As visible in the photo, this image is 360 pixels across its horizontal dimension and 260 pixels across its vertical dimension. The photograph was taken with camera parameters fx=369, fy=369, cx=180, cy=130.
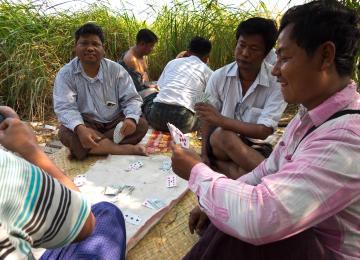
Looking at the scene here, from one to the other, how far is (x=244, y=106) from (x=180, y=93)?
3.95 feet

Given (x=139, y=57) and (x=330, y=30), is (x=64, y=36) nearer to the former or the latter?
(x=139, y=57)

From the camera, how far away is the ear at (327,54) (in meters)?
1.25

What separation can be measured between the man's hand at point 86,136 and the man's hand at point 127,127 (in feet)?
0.87

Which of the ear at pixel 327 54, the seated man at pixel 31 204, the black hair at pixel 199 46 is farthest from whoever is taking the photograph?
the black hair at pixel 199 46

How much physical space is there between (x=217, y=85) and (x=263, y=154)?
68 cm

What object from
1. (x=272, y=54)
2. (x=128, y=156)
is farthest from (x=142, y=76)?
(x=272, y=54)

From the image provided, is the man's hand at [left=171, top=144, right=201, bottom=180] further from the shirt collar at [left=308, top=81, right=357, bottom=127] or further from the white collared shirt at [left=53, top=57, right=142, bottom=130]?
the white collared shirt at [left=53, top=57, right=142, bottom=130]

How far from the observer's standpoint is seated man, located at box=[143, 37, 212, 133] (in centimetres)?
410

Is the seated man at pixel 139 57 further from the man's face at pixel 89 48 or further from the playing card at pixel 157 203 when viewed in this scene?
the playing card at pixel 157 203

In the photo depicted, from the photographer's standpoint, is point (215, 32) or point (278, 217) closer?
point (278, 217)

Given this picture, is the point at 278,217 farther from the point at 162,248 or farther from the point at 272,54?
the point at 272,54

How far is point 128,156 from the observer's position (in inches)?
134

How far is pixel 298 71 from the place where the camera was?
51.9 inches

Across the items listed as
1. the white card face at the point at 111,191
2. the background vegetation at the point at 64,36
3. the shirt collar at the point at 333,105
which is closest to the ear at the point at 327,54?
the shirt collar at the point at 333,105
